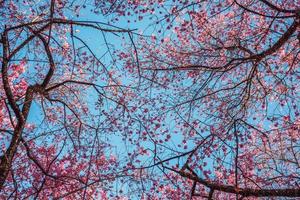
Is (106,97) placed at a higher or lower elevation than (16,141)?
higher

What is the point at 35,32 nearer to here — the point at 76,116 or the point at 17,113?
the point at 17,113

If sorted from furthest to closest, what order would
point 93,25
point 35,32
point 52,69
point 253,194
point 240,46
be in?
point 52,69 → point 35,32 → point 240,46 → point 93,25 → point 253,194

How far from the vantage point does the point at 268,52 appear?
6.65 metres

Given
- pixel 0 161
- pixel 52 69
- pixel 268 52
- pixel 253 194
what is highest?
pixel 52 69

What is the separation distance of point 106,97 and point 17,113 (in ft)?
6.80

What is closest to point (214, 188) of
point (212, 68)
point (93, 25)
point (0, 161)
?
point (212, 68)

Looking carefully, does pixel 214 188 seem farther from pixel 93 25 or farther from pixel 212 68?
pixel 93 25

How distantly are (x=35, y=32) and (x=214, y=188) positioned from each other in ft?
15.5

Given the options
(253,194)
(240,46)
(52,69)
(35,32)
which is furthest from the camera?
(52,69)

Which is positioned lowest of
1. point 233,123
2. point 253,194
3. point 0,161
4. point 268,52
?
point 253,194

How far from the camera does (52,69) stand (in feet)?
27.6

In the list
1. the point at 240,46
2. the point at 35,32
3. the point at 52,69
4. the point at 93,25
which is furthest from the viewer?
the point at 52,69

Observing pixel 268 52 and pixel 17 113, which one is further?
pixel 17 113

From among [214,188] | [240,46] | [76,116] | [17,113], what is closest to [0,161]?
[17,113]
